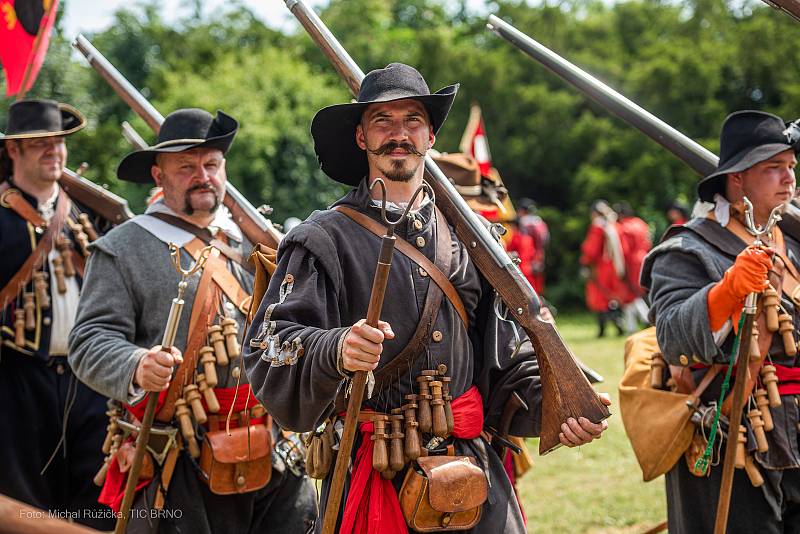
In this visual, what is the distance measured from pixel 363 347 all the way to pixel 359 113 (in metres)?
1.10

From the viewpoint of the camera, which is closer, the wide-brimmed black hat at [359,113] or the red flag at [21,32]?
the wide-brimmed black hat at [359,113]

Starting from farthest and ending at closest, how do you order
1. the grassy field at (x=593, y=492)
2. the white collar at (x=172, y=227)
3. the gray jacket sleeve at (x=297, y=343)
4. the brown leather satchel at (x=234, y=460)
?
the grassy field at (x=593, y=492) → the white collar at (x=172, y=227) → the brown leather satchel at (x=234, y=460) → the gray jacket sleeve at (x=297, y=343)

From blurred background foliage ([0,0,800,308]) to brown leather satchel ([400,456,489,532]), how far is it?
14.7 metres

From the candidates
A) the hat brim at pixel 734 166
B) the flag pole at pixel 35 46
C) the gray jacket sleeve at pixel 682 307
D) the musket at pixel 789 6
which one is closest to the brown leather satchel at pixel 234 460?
the flag pole at pixel 35 46

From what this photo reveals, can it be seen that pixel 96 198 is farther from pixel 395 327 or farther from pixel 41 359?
pixel 395 327

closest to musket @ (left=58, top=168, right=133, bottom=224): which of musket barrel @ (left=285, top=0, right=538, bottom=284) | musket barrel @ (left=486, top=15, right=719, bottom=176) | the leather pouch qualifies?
musket barrel @ (left=285, top=0, right=538, bottom=284)

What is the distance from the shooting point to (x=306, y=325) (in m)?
3.30

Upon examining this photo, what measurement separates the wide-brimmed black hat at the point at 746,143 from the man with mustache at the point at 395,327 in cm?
152

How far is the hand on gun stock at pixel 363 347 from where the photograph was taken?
2.90 meters

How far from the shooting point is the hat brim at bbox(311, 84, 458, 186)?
3.53 metres

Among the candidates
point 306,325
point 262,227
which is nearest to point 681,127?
point 262,227

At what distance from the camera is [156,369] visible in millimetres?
4062

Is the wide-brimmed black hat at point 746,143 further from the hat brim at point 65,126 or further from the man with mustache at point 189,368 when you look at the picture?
the hat brim at point 65,126

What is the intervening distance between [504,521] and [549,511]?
349cm
